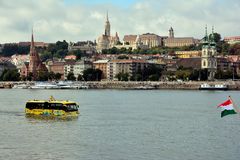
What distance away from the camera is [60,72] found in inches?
6029

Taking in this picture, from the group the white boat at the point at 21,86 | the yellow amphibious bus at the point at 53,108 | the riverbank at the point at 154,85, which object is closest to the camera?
the yellow amphibious bus at the point at 53,108

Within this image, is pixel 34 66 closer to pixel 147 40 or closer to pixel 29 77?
pixel 29 77

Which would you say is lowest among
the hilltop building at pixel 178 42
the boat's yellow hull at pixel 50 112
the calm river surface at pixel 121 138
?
the calm river surface at pixel 121 138

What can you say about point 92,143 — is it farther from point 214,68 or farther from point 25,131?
point 214,68

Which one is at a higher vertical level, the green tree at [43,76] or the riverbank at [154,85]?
the green tree at [43,76]

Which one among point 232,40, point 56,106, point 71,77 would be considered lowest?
point 56,106

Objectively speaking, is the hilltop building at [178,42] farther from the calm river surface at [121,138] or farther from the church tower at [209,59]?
the calm river surface at [121,138]

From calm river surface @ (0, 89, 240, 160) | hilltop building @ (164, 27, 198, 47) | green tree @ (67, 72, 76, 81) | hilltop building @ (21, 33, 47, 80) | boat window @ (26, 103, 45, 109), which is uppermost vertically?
hilltop building @ (164, 27, 198, 47)

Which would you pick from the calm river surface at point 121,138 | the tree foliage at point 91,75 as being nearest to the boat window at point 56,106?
the calm river surface at point 121,138

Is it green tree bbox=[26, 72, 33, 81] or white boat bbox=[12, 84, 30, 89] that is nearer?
white boat bbox=[12, 84, 30, 89]

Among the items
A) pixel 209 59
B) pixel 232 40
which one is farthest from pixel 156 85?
pixel 232 40

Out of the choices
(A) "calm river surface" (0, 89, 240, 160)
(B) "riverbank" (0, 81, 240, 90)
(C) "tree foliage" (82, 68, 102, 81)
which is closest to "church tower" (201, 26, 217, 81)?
(B) "riverbank" (0, 81, 240, 90)

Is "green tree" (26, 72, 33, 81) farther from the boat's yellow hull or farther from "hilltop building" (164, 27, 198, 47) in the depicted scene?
the boat's yellow hull

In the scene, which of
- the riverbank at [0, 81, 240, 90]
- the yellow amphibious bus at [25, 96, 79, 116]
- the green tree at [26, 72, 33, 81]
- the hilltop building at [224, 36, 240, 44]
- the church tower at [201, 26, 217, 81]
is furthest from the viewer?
the hilltop building at [224, 36, 240, 44]
